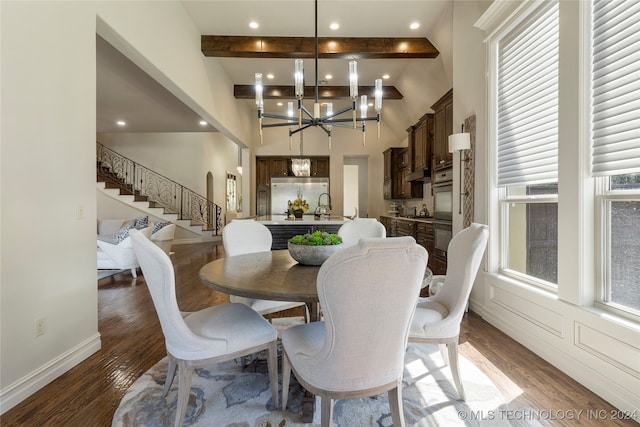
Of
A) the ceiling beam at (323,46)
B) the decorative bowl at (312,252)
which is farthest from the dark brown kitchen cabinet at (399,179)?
the decorative bowl at (312,252)

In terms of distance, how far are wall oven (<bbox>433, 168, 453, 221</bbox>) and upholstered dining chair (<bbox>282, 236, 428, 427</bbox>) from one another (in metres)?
3.23

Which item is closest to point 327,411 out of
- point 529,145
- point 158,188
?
point 529,145

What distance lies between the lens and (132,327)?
281 centimetres

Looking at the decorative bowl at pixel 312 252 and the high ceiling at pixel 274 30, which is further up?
the high ceiling at pixel 274 30

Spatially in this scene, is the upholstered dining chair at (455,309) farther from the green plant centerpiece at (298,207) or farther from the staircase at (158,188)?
the staircase at (158,188)

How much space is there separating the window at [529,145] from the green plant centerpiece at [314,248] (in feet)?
5.58

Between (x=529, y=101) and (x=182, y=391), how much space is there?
308 cm

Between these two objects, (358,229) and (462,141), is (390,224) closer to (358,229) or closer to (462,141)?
(462,141)

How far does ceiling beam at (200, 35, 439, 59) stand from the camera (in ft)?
15.7

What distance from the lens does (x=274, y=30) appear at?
4609 millimetres

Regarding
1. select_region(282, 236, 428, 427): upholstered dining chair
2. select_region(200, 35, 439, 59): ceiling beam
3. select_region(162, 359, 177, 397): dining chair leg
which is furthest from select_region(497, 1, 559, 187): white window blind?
select_region(162, 359, 177, 397): dining chair leg

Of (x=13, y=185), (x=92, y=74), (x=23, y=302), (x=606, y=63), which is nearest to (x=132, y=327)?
(x=23, y=302)

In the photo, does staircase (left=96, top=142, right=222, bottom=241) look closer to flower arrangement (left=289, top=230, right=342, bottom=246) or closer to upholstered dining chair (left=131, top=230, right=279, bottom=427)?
flower arrangement (left=289, top=230, right=342, bottom=246)

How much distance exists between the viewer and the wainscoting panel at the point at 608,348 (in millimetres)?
1588
